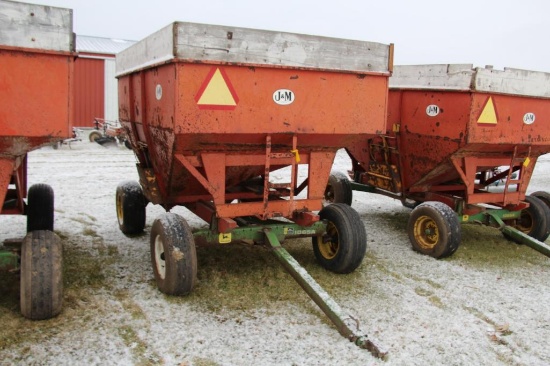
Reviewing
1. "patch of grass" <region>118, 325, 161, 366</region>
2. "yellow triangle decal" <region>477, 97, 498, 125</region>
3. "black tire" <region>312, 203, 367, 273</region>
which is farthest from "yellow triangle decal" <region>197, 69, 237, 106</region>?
"yellow triangle decal" <region>477, 97, 498, 125</region>

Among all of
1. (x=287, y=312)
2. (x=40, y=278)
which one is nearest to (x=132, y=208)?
(x=40, y=278)

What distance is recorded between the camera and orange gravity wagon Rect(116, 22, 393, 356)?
3908mm

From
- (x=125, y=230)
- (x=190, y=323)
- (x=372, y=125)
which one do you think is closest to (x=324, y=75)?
(x=372, y=125)

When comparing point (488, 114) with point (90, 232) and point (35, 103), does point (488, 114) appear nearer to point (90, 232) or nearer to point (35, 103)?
point (35, 103)

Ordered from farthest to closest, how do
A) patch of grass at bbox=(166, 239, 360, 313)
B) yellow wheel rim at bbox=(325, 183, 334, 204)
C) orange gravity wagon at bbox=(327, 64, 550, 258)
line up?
yellow wheel rim at bbox=(325, 183, 334, 204), orange gravity wagon at bbox=(327, 64, 550, 258), patch of grass at bbox=(166, 239, 360, 313)

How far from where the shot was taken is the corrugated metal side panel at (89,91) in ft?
59.5

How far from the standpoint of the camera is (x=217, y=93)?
3.95m

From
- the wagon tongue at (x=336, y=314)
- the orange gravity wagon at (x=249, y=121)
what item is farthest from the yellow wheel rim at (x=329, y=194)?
the wagon tongue at (x=336, y=314)

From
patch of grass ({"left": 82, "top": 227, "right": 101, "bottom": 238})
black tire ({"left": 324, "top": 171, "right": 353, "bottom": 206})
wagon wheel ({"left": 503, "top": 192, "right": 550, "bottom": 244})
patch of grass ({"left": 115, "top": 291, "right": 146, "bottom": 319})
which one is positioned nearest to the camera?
patch of grass ({"left": 115, "top": 291, "right": 146, "bottom": 319})

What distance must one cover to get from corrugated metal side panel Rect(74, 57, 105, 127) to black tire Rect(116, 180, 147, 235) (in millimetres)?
13474

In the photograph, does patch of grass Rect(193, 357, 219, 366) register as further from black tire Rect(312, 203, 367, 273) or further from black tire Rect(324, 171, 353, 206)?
black tire Rect(324, 171, 353, 206)

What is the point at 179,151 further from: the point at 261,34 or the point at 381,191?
the point at 381,191

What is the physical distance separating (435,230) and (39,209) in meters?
4.12

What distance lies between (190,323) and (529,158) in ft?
15.3
